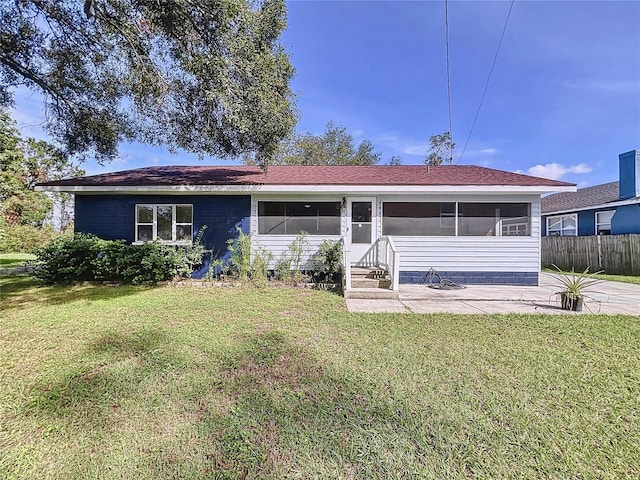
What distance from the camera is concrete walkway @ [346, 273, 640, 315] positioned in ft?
18.9

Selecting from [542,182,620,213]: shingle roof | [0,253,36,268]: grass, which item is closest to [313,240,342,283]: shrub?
[0,253,36,268]: grass

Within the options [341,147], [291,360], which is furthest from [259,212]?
[341,147]

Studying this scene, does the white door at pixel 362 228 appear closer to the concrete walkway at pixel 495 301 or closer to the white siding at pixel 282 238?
the white siding at pixel 282 238

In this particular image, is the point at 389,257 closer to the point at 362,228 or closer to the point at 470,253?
the point at 362,228

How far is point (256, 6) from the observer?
5910 mm

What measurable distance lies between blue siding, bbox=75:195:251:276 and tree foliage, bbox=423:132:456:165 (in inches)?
959

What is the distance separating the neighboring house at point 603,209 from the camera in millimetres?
12852

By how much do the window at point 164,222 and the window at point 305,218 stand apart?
232 cm

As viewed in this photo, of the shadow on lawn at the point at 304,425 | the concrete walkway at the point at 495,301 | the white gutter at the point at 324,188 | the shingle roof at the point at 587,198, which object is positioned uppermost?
the shingle roof at the point at 587,198

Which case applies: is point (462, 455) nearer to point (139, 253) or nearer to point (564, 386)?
point (564, 386)

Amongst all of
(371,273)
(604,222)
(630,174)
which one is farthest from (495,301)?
(630,174)

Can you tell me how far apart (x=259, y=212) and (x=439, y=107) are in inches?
496

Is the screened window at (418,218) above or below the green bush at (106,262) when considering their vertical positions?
above

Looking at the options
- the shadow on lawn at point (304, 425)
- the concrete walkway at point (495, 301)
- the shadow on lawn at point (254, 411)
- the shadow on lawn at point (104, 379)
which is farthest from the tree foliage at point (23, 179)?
the shadow on lawn at point (304, 425)
